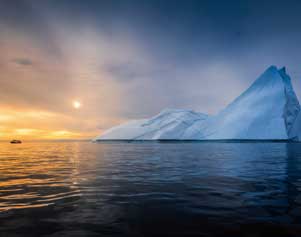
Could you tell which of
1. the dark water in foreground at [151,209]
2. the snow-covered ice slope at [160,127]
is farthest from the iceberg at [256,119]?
the dark water in foreground at [151,209]

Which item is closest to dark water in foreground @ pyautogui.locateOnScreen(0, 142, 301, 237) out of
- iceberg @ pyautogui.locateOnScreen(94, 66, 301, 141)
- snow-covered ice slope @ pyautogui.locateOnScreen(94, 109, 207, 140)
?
iceberg @ pyautogui.locateOnScreen(94, 66, 301, 141)

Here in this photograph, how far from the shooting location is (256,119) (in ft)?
264

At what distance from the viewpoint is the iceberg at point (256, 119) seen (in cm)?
7894

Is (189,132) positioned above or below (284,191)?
above

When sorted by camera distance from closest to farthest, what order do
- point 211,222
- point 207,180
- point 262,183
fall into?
point 211,222 → point 262,183 → point 207,180

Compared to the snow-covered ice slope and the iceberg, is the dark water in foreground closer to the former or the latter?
the iceberg

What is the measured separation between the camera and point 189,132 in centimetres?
10100

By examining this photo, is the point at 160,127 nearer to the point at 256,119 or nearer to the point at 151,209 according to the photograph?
the point at 256,119

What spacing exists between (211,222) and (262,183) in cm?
668

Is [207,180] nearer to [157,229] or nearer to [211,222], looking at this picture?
[211,222]

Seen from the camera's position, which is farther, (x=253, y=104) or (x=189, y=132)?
(x=189, y=132)

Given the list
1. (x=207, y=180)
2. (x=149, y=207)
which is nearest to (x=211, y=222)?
(x=149, y=207)

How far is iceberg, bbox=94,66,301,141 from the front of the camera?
78938 mm

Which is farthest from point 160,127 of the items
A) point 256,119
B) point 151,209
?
point 151,209
